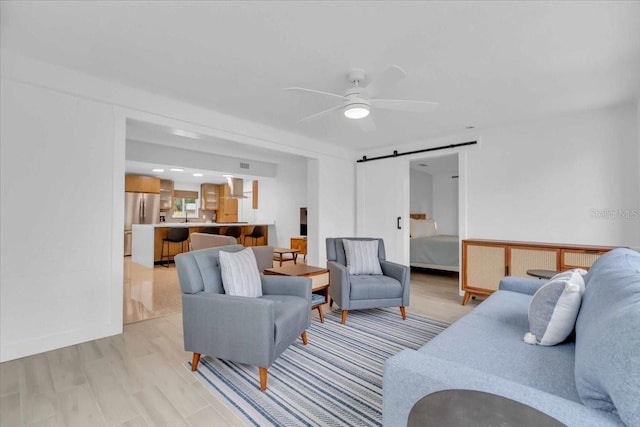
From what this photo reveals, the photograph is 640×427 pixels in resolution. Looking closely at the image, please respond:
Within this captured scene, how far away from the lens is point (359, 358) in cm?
236

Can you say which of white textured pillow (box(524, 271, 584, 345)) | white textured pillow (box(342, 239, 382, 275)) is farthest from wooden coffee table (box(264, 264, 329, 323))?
white textured pillow (box(524, 271, 584, 345))

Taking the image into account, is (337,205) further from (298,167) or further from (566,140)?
(566,140)

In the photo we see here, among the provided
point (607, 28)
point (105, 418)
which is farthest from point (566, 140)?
point (105, 418)

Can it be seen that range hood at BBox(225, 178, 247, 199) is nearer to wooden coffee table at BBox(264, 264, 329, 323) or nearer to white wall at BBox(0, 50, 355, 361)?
white wall at BBox(0, 50, 355, 361)

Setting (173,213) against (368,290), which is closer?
(368,290)

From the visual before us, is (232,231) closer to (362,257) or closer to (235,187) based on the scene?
(235,187)

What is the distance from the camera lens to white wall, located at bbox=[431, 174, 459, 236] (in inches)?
295

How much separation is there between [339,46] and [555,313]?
2145 millimetres

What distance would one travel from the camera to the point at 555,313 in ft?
4.99

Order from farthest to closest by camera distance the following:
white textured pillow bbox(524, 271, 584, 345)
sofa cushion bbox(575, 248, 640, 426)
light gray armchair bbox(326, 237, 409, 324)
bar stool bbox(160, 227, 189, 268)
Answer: bar stool bbox(160, 227, 189, 268)
light gray armchair bbox(326, 237, 409, 324)
white textured pillow bbox(524, 271, 584, 345)
sofa cushion bbox(575, 248, 640, 426)

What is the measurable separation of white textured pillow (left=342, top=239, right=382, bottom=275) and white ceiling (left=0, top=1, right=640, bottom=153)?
1.65 m

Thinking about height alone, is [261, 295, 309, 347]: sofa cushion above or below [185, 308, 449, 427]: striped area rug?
above

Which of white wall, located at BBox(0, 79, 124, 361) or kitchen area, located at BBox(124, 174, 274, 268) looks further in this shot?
kitchen area, located at BBox(124, 174, 274, 268)

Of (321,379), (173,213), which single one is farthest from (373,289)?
(173,213)
